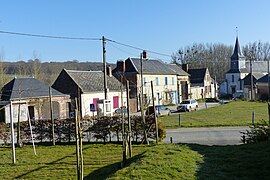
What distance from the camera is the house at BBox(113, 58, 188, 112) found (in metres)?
46.0

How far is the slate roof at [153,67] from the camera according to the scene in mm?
48062

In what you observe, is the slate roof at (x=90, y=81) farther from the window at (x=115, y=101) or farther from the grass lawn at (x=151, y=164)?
the grass lawn at (x=151, y=164)

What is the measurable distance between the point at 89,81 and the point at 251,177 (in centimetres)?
3188

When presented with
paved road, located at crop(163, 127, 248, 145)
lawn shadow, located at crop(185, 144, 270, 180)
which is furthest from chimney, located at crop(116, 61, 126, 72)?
lawn shadow, located at crop(185, 144, 270, 180)

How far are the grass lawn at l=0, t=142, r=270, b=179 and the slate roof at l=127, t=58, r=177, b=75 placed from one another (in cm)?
3329

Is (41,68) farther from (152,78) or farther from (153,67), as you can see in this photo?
(152,78)

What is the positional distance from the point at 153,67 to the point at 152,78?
2.42 metres

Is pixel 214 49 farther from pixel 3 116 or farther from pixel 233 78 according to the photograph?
pixel 3 116

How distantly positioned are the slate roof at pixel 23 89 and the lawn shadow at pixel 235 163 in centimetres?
2244

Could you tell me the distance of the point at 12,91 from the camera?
30.7m

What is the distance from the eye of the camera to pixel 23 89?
102 ft

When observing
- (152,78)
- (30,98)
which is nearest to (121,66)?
(152,78)

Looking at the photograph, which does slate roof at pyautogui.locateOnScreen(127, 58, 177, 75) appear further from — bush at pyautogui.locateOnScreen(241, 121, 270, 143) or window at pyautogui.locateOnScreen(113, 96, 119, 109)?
bush at pyautogui.locateOnScreen(241, 121, 270, 143)

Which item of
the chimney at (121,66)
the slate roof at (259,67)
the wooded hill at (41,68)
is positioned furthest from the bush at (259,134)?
the slate roof at (259,67)
